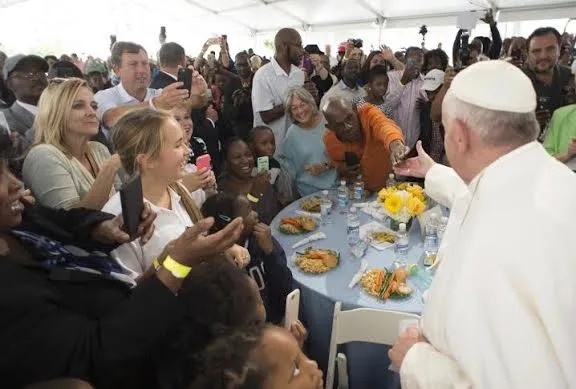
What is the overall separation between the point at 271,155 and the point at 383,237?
5.53 feet

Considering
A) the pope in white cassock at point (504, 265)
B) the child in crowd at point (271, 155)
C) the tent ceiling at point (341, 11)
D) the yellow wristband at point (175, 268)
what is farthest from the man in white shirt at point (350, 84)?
the tent ceiling at point (341, 11)

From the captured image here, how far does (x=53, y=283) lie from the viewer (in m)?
1.28

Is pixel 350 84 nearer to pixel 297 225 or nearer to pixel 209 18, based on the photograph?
pixel 297 225

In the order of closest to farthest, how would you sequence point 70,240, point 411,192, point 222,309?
point 222,309
point 70,240
point 411,192

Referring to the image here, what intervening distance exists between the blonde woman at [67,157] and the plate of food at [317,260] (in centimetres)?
129

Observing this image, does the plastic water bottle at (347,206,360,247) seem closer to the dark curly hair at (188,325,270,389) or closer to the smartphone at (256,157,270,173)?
the smartphone at (256,157,270,173)

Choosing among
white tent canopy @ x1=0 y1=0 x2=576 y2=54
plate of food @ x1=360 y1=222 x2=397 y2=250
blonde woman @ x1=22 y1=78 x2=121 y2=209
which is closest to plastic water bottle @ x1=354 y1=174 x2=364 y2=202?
plate of food @ x1=360 y1=222 x2=397 y2=250

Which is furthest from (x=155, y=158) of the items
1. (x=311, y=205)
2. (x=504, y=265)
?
(x=311, y=205)

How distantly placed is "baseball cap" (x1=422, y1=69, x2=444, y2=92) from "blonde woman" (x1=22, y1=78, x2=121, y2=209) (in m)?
3.81

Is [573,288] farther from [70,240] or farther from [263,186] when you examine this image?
[263,186]

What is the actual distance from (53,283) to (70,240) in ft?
1.61

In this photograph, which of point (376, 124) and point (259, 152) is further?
point (259, 152)

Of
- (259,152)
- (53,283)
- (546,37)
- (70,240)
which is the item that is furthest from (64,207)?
(546,37)

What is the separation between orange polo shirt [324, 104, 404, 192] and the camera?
403cm
